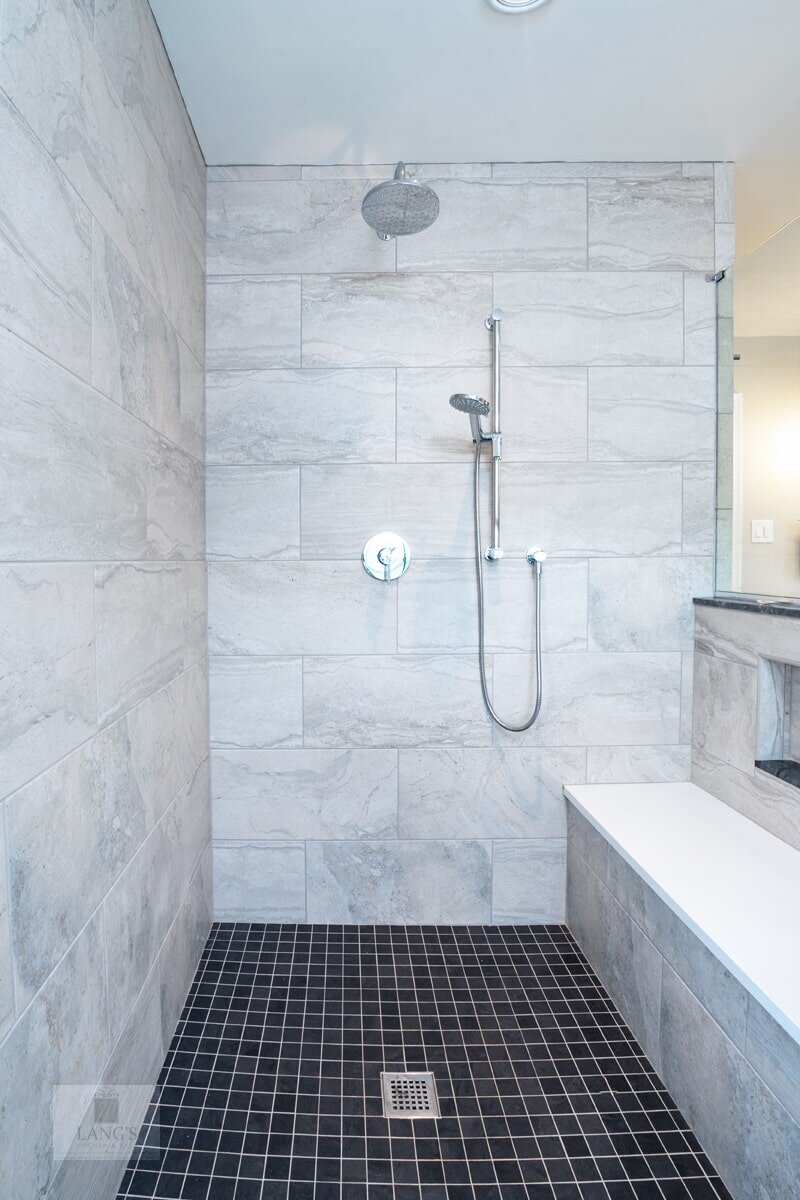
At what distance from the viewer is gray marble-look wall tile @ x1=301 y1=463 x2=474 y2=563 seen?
2072mm

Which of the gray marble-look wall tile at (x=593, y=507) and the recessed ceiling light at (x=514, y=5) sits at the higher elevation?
the recessed ceiling light at (x=514, y=5)

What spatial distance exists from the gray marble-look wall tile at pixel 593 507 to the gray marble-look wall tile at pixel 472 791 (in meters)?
0.73

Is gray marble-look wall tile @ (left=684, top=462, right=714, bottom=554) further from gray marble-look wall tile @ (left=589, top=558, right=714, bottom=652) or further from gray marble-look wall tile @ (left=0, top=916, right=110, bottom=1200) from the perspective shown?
gray marble-look wall tile @ (left=0, top=916, right=110, bottom=1200)

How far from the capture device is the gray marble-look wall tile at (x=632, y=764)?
2.14 meters

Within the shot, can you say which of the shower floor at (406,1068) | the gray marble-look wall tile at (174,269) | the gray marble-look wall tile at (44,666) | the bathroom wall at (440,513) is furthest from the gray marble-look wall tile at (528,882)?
the gray marble-look wall tile at (174,269)

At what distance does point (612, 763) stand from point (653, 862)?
1.93ft

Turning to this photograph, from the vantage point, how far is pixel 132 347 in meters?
1.38

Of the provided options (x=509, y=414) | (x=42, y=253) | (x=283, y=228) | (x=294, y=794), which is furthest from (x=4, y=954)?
(x=283, y=228)

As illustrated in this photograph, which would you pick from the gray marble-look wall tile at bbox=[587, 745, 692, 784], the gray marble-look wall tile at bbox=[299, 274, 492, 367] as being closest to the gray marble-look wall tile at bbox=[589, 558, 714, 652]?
the gray marble-look wall tile at bbox=[587, 745, 692, 784]

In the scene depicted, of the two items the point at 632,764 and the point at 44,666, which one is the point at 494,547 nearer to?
the point at 632,764

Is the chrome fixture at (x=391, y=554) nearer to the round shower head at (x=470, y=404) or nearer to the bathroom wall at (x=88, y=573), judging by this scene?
the round shower head at (x=470, y=404)

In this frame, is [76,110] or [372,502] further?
[372,502]

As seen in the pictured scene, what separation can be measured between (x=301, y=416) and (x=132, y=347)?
74 cm

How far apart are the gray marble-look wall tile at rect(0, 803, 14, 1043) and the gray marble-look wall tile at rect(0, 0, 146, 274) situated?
106 centimetres
